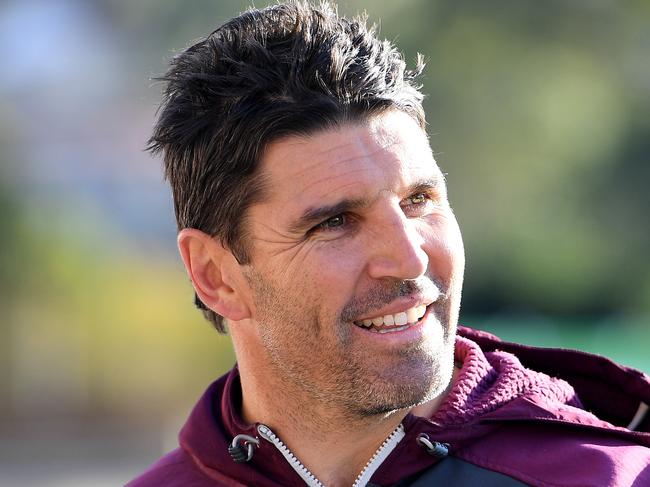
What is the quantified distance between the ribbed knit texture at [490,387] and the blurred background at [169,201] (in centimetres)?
718

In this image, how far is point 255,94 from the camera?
9.18 ft

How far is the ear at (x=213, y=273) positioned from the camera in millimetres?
2967

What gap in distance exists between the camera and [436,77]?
19.7 meters

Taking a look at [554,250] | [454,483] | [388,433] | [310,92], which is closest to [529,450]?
[454,483]

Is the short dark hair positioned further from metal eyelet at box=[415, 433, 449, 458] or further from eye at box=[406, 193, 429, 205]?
metal eyelet at box=[415, 433, 449, 458]

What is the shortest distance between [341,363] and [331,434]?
0.25m

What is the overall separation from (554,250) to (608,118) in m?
2.96

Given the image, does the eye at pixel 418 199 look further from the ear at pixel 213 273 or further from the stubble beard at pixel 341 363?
the ear at pixel 213 273

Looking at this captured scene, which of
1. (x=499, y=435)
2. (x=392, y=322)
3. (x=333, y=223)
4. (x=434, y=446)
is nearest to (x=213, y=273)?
(x=333, y=223)

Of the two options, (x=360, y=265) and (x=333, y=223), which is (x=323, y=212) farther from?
(x=360, y=265)

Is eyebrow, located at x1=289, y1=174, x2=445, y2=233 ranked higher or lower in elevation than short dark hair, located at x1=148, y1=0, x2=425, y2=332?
lower

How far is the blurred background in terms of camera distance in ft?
46.0

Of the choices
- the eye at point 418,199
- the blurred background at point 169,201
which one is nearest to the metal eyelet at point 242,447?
the eye at point 418,199

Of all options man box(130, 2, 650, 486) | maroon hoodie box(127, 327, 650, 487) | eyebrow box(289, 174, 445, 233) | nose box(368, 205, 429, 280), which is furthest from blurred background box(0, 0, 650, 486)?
nose box(368, 205, 429, 280)
